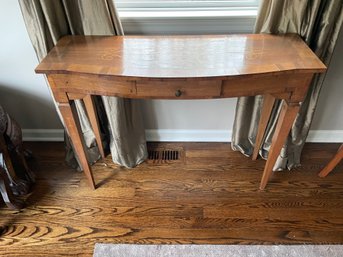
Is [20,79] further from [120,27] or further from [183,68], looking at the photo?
[183,68]

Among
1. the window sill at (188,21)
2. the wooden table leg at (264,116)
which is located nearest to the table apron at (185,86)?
the wooden table leg at (264,116)

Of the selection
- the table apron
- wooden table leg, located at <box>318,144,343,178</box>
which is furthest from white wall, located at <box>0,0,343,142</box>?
the table apron

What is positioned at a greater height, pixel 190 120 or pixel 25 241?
pixel 190 120

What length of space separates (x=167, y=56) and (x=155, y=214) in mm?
812

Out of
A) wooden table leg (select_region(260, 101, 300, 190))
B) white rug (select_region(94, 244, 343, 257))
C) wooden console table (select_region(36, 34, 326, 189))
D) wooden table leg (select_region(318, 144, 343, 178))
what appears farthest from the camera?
wooden table leg (select_region(318, 144, 343, 178))

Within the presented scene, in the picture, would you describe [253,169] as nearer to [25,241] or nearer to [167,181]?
[167,181]

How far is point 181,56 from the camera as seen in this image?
3.38 ft

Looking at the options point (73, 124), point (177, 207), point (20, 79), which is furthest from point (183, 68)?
point (20, 79)

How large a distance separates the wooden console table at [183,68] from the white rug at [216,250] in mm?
591

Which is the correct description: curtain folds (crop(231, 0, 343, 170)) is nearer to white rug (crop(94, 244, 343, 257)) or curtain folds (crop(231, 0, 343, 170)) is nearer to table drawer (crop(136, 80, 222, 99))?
table drawer (crop(136, 80, 222, 99))

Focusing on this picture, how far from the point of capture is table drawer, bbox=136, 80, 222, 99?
956mm

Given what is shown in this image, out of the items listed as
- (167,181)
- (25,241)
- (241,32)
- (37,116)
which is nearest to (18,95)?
(37,116)

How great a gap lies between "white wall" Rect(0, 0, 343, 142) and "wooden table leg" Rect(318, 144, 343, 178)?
0.30m

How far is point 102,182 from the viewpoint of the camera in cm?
154
